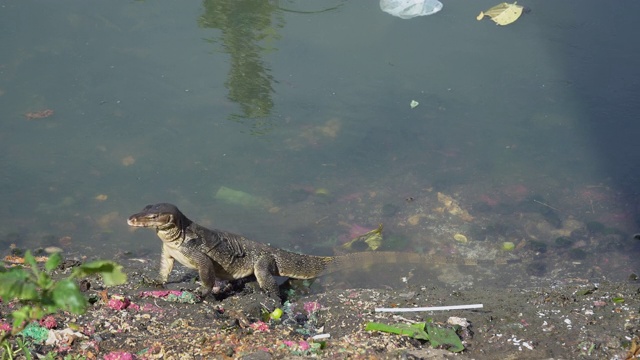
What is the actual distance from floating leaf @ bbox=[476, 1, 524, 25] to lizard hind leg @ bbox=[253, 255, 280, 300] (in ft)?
20.4

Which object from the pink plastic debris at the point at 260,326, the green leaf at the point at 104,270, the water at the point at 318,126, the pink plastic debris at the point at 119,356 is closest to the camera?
the green leaf at the point at 104,270

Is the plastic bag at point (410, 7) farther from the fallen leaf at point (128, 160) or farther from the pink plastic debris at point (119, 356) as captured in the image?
the pink plastic debris at point (119, 356)

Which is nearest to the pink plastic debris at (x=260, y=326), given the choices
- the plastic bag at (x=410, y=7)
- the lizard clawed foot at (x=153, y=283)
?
the lizard clawed foot at (x=153, y=283)

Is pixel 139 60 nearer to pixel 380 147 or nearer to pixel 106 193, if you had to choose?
pixel 106 193

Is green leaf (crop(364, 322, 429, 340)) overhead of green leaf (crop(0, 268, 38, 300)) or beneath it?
beneath

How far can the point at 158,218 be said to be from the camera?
225 inches

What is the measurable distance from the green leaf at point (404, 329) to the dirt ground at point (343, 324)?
0.11ft

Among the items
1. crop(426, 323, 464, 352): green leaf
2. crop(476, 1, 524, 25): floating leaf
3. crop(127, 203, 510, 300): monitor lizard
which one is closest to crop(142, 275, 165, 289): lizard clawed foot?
crop(127, 203, 510, 300): monitor lizard

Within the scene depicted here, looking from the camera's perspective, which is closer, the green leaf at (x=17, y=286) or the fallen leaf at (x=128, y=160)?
the green leaf at (x=17, y=286)

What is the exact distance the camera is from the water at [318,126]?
24.9ft

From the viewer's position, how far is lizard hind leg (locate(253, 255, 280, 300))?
623 centimetres

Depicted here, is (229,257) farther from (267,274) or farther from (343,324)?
(343,324)

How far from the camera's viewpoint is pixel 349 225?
759 cm

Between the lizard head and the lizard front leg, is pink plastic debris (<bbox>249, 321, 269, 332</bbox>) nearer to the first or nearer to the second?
the lizard front leg
